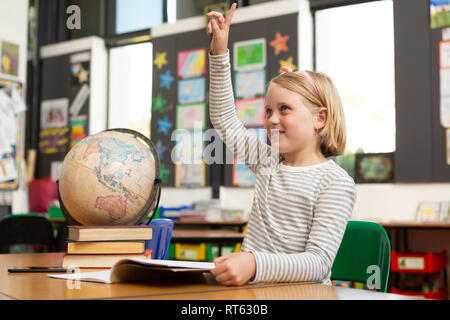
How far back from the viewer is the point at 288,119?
129 centimetres

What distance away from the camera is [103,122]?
22.1 feet

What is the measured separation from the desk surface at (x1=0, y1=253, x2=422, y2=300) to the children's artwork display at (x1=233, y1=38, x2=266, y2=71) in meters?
4.63

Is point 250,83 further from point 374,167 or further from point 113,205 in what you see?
point 113,205

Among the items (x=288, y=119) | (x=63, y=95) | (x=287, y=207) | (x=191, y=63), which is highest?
(x=191, y=63)

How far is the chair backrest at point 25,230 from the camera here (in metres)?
3.12

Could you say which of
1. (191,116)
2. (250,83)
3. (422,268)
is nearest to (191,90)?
(191,116)

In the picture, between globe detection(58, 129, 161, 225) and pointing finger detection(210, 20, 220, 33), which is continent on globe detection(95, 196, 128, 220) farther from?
pointing finger detection(210, 20, 220, 33)

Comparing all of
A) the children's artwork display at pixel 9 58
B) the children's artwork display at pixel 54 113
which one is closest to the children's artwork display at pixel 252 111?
the children's artwork display at pixel 54 113

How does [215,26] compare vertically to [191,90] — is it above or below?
below

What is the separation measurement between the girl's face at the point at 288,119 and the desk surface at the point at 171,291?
427 millimetres

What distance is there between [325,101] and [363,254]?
1.47 feet
